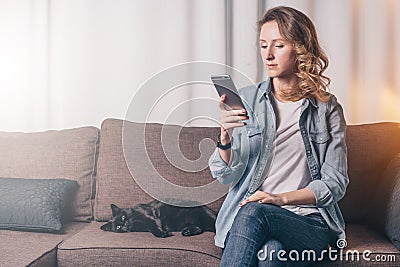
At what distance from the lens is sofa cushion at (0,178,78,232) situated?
2434mm

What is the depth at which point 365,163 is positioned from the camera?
8.48ft

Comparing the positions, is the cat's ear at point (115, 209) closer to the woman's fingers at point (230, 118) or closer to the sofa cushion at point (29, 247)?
the sofa cushion at point (29, 247)

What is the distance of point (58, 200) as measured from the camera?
249 centimetres

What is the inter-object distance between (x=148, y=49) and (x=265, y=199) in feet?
4.21

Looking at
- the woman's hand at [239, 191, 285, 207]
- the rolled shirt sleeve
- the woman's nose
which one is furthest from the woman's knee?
the woman's nose

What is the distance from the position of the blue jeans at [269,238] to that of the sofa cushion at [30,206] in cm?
76

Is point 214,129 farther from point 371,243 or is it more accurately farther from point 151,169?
point 371,243

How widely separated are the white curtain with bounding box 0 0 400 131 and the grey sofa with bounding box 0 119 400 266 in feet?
1.37

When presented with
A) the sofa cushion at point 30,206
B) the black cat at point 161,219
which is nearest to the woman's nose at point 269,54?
the black cat at point 161,219

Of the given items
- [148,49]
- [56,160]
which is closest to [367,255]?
[56,160]

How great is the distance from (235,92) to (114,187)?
0.72 metres

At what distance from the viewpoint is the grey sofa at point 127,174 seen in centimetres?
228

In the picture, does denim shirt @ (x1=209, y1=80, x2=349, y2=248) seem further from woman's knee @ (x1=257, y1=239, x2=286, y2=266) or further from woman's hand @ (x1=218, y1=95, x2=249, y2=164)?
woman's knee @ (x1=257, y1=239, x2=286, y2=266)

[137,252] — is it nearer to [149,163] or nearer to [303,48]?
[149,163]
